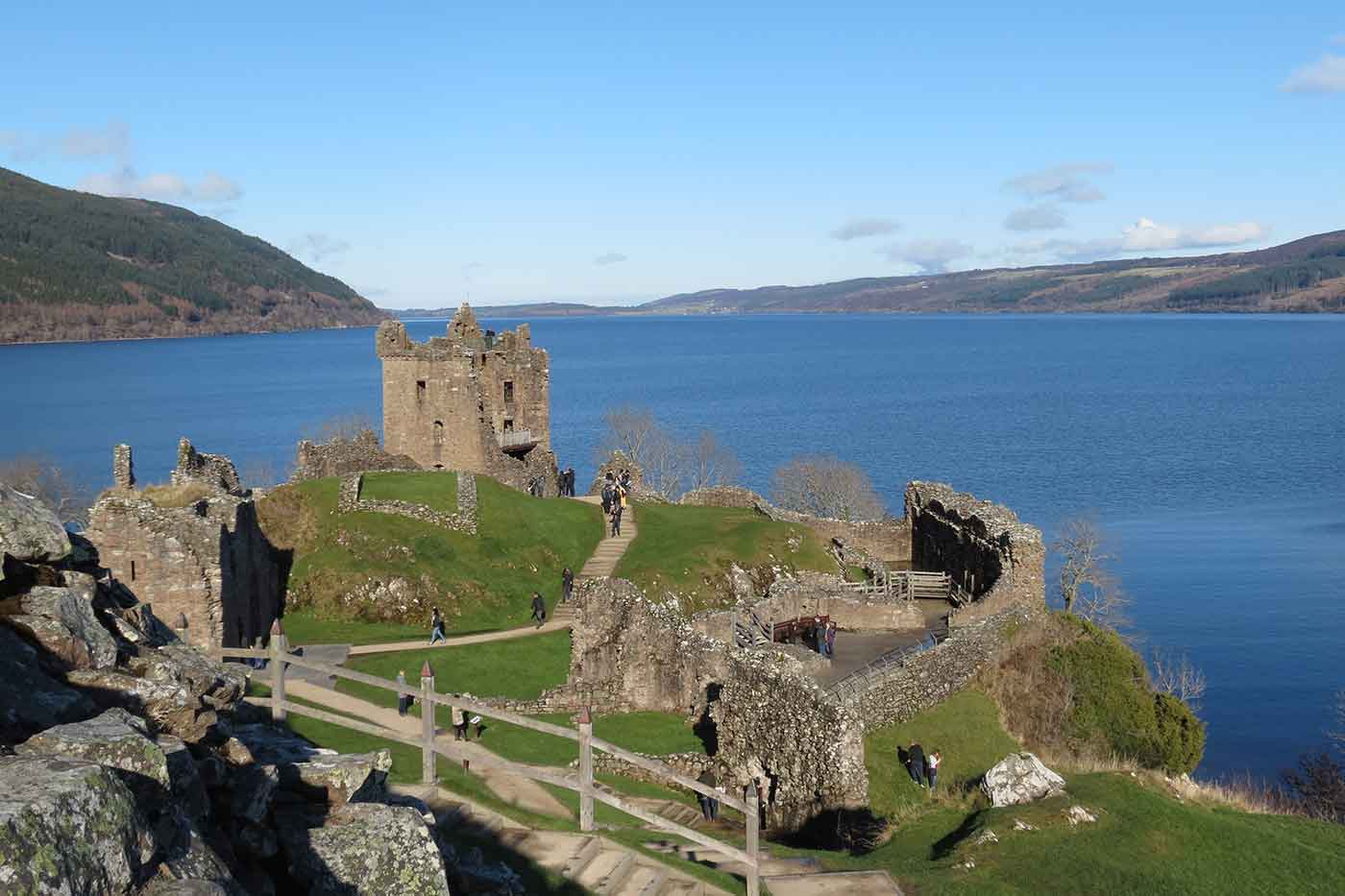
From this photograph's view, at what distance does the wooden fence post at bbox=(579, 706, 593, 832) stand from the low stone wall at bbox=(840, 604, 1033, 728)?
12464 millimetres

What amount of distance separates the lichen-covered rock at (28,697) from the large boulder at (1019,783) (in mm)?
18720

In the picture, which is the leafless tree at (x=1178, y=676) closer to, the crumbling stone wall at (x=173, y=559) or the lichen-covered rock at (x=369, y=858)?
the crumbling stone wall at (x=173, y=559)

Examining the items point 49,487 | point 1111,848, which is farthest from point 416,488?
point 49,487

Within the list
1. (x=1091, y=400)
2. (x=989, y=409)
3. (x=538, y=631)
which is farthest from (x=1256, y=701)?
(x=1091, y=400)

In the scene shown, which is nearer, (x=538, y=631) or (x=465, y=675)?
(x=465, y=675)

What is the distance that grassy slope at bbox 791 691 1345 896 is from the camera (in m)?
19.8

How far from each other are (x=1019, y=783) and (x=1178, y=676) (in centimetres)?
3237

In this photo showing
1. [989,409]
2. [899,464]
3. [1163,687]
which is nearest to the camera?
[1163,687]

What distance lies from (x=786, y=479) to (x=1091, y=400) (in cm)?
10136

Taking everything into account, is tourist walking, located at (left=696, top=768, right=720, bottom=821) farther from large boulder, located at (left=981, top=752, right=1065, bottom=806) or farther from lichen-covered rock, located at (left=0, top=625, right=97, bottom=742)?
lichen-covered rock, located at (left=0, top=625, right=97, bottom=742)

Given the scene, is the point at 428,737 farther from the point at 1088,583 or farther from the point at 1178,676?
the point at 1088,583

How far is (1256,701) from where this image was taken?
52156mm

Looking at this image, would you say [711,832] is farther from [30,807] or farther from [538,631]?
[30,807]

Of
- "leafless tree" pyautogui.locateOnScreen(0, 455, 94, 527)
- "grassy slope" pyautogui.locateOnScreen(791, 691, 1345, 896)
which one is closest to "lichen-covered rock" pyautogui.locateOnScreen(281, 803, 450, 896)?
"grassy slope" pyautogui.locateOnScreen(791, 691, 1345, 896)
